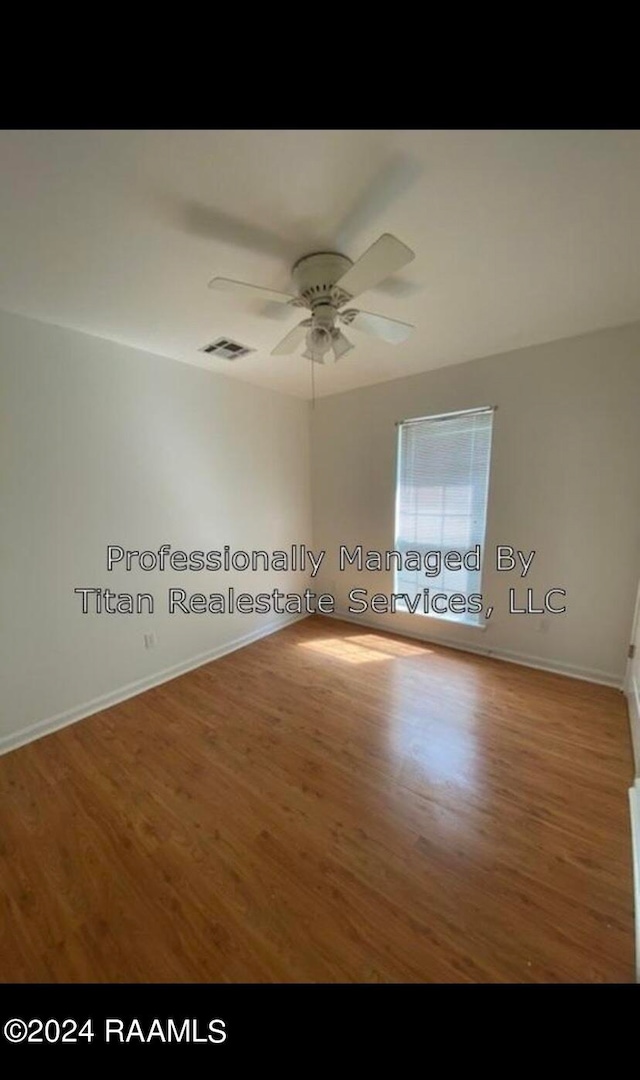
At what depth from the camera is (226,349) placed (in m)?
2.52

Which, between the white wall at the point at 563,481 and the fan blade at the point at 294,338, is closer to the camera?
the fan blade at the point at 294,338

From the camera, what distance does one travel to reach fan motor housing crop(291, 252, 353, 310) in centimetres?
154

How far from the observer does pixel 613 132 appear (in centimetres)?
99

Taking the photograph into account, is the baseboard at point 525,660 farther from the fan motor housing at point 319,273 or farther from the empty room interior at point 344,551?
the fan motor housing at point 319,273

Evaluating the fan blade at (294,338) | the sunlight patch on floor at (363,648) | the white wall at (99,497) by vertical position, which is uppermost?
the fan blade at (294,338)

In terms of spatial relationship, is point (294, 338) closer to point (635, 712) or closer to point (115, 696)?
point (115, 696)

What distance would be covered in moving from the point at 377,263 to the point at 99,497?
209 cm

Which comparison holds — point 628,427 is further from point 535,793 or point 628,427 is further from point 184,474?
point 184,474

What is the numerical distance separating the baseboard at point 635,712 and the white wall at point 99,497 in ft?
9.27

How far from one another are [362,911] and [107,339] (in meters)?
3.19

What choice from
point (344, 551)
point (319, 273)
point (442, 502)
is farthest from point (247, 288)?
point (344, 551)

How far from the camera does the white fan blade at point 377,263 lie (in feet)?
3.91

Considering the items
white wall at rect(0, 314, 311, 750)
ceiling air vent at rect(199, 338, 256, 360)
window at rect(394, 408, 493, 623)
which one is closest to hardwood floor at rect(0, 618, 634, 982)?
white wall at rect(0, 314, 311, 750)

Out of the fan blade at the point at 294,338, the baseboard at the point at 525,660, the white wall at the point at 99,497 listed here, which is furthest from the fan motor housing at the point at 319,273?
the baseboard at the point at 525,660
